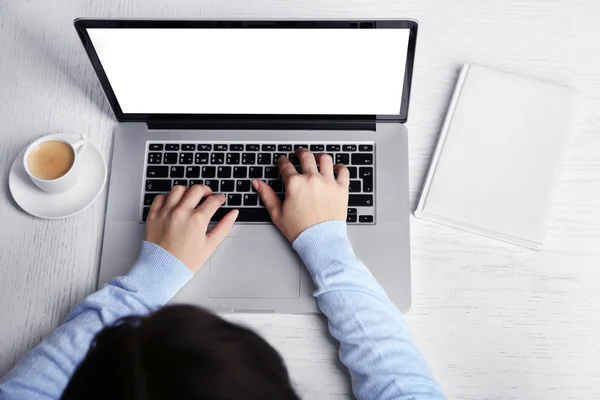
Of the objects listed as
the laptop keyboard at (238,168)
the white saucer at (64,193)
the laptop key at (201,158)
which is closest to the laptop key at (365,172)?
the laptop keyboard at (238,168)

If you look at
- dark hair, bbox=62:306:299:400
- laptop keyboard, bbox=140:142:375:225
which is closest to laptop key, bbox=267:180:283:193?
laptop keyboard, bbox=140:142:375:225

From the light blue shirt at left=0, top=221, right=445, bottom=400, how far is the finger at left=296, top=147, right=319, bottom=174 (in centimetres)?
8

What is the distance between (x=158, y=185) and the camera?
753 millimetres

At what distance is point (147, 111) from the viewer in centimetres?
76

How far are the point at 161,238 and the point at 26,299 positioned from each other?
0.64 feet

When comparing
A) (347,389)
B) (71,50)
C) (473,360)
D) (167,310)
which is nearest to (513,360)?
(473,360)

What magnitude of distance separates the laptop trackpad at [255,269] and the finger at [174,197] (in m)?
0.09

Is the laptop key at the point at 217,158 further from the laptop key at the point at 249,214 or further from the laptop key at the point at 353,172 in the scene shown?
the laptop key at the point at 353,172

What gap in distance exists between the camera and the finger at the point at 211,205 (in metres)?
0.72

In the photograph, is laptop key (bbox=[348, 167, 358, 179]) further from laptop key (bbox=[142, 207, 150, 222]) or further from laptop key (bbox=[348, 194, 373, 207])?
laptop key (bbox=[142, 207, 150, 222])

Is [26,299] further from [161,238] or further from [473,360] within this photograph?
[473,360]

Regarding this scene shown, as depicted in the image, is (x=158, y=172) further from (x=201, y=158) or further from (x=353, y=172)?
(x=353, y=172)

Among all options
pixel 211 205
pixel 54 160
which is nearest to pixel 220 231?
pixel 211 205

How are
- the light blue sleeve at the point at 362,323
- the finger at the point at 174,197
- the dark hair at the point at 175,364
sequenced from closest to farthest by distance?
the dark hair at the point at 175,364 → the light blue sleeve at the point at 362,323 → the finger at the point at 174,197
